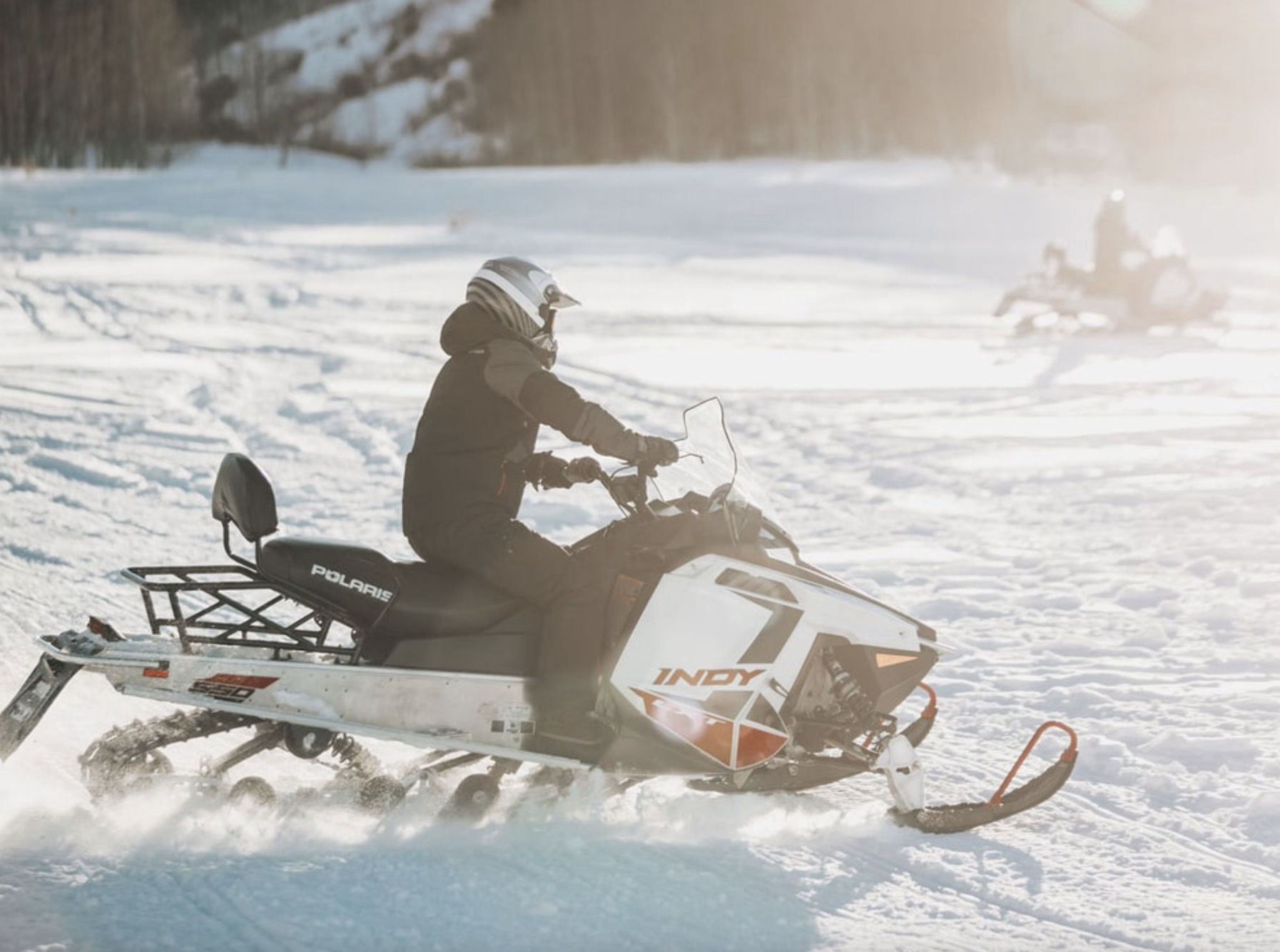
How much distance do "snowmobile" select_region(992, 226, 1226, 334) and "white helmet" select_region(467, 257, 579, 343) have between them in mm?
12146

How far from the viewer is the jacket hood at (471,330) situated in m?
4.03

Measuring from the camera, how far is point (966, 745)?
4797mm

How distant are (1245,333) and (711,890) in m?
14.0

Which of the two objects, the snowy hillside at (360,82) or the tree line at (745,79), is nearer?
the tree line at (745,79)

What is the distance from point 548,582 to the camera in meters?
4.00

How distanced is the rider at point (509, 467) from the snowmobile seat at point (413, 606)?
2.4 inches

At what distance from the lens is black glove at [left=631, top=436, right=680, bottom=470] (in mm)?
3844

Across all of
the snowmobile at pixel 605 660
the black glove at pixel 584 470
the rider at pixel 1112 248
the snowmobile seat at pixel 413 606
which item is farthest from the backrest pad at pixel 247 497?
the rider at pixel 1112 248

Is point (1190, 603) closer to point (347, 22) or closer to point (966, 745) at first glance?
point (966, 745)

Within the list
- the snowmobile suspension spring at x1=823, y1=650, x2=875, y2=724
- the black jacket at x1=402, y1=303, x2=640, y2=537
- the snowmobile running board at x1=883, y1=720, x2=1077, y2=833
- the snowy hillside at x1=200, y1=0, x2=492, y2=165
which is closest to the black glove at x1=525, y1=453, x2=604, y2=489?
the black jacket at x1=402, y1=303, x2=640, y2=537

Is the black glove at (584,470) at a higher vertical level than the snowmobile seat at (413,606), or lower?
higher

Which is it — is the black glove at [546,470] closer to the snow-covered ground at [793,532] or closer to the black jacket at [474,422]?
the black jacket at [474,422]

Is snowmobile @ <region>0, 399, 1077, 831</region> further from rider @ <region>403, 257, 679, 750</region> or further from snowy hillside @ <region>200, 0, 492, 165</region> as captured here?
snowy hillside @ <region>200, 0, 492, 165</region>

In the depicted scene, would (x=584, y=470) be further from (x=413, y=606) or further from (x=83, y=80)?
(x=83, y=80)
